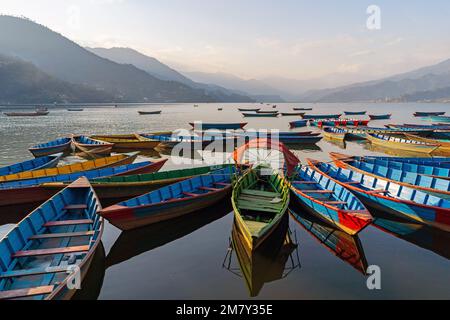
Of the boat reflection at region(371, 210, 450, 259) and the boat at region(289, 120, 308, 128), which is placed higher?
the boat at region(289, 120, 308, 128)

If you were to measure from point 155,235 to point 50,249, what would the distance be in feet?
19.3

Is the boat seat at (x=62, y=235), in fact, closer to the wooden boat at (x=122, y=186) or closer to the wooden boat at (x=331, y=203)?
the wooden boat at (x=122, y=186)

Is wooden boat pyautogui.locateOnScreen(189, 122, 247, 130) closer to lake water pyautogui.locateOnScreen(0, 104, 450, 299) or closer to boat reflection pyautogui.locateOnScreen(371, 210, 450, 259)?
lake water pyautogui.locateOnScreen(0, 104, 450, 299)

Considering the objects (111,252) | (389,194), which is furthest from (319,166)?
(111,252)

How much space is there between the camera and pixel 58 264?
1147 centimetres

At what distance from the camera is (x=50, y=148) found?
38.0m

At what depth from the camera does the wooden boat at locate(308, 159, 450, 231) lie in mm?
15445

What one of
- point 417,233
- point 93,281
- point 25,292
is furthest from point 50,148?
point 417,233

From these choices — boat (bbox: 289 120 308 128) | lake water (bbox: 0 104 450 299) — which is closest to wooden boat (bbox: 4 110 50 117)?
boat (bbox: 289 120 308 128)

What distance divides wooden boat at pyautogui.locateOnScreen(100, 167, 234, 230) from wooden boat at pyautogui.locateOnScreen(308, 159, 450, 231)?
10.7 metres

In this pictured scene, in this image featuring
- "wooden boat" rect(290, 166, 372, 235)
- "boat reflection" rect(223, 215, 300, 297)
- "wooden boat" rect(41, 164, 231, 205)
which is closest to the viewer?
"boat reflection" rect(223, 215, 300, 297)

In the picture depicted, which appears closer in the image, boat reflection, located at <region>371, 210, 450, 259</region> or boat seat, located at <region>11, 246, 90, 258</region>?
boat seat, located at <region>11, 246, 90, 258</region>

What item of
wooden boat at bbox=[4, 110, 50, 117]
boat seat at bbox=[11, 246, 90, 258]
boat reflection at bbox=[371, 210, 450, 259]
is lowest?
boat reflection at bbox=[371, 210, 450, 259]
